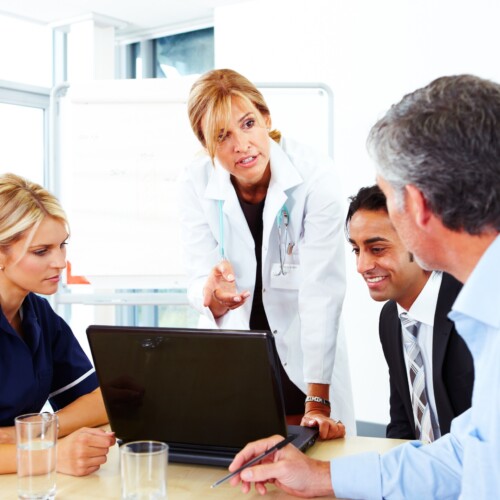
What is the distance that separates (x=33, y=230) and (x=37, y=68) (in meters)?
3.08

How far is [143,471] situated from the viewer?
1223 mm

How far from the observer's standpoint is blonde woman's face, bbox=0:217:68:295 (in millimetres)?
1943

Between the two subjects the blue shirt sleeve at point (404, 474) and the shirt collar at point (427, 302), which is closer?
the blue shirt sleeve at point (404, 474)

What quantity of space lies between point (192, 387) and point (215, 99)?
1001 mm

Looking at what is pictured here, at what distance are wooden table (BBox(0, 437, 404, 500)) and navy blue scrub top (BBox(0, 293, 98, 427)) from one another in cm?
33

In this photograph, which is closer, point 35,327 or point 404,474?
point 404,474

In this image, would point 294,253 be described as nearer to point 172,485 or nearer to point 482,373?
point 172,485

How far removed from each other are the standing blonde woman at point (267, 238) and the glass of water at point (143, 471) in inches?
34.6

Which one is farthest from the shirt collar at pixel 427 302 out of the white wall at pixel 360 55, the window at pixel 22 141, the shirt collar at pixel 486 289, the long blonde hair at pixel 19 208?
the window at pixel 22 141

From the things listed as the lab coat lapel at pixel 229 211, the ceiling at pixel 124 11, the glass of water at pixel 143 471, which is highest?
the ceiling at pixel 124 11

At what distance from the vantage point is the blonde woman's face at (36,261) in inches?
76.5

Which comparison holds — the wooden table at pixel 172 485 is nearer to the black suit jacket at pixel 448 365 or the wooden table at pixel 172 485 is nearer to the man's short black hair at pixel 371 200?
the black suit jacket at pixel 448 365

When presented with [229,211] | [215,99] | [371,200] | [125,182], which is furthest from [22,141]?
[371,200]

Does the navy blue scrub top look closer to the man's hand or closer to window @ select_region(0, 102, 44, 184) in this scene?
the man's hand
